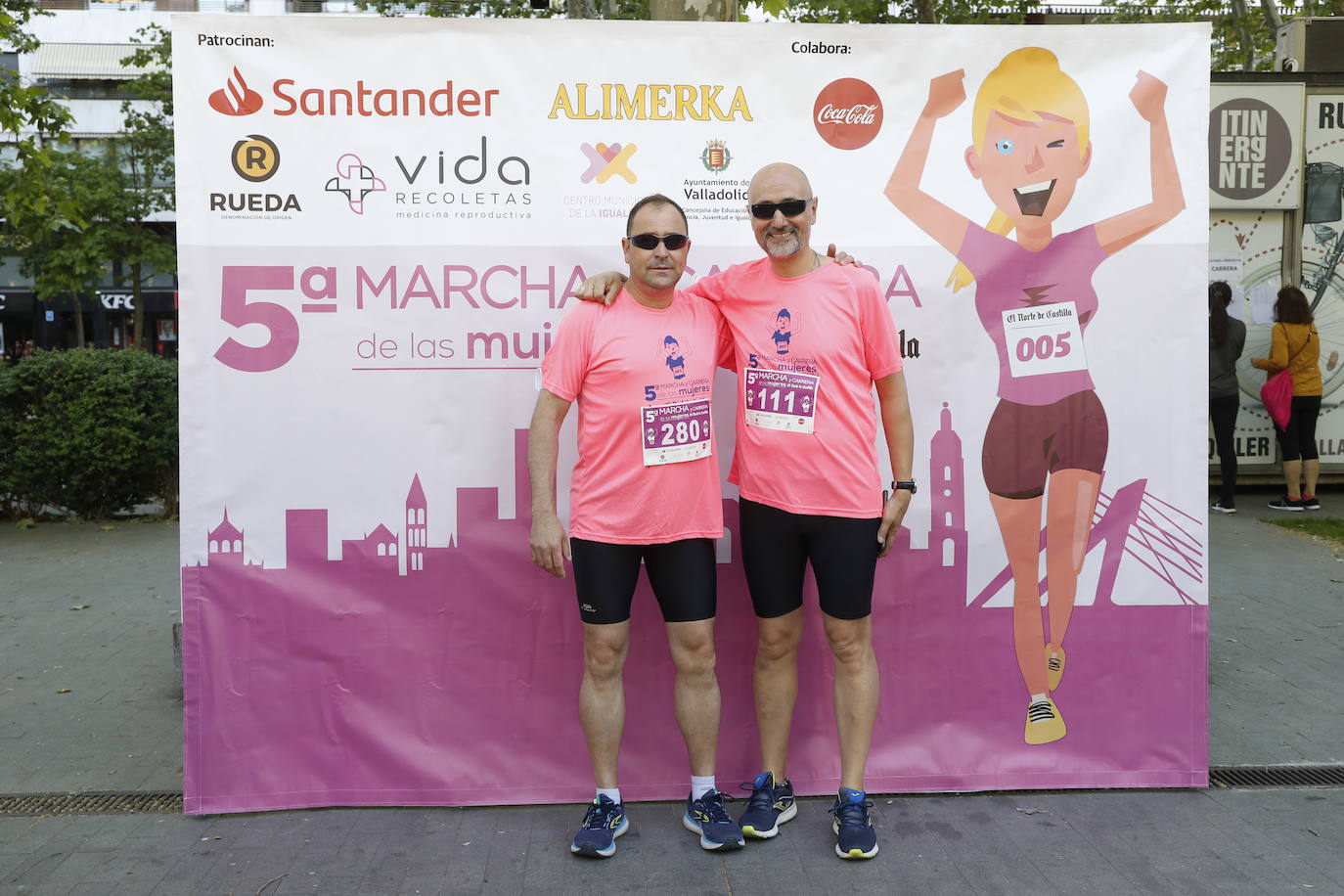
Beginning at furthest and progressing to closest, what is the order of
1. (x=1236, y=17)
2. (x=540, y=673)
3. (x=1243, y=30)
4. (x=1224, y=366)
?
(x=1236, y=17)
(x=1243, y=30)
(x=1224, y=366)
(x=540, y=673)

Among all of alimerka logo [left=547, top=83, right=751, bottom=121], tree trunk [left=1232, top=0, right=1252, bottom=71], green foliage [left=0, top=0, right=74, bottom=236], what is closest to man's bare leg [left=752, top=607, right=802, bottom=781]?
alimerka logo [left=547, top=83, right=751, bottom=121]

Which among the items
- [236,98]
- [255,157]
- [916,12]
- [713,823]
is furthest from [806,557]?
[916,12]

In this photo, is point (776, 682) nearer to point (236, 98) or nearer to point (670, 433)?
point (670, 433)

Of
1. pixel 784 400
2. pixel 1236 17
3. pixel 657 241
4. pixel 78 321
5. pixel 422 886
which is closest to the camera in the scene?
pixel 422 886

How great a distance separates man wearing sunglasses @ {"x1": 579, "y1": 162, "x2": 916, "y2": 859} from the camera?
384 centimetres

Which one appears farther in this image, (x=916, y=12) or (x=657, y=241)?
(x=916, y=12)

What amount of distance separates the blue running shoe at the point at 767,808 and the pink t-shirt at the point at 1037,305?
161 centimetres

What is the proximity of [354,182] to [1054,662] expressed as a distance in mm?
3020

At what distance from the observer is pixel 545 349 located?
13.9ft

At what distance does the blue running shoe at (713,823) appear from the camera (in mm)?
3818

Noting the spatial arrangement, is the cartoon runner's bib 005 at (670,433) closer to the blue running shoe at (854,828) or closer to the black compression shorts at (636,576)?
the black compression shorts at (636,576)

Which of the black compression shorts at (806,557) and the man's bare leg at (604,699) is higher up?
the black compression shorts at (806,557)

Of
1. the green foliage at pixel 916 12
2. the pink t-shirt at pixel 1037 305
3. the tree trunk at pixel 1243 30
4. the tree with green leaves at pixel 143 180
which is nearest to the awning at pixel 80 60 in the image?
the tree with green leaves at pixel 143 180

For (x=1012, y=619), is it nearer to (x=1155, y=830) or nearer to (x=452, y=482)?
(x=1155, y=830)
